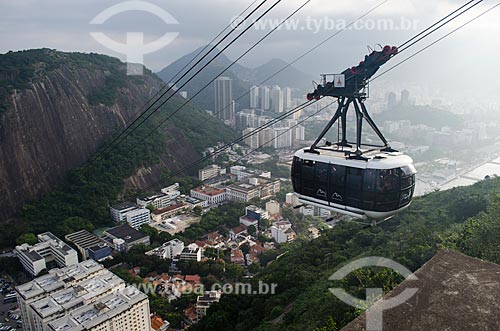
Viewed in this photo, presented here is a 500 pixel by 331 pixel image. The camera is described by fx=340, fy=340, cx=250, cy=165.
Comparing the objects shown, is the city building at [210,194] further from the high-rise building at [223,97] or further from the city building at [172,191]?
the high-rise building at [223,97]

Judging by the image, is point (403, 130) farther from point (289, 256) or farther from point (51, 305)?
point (51, 305)

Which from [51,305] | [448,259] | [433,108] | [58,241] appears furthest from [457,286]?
[433,108]

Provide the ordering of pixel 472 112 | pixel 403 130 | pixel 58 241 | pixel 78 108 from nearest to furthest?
pixel 58 241 < pixel 78 108 < pixel 403 130 < pixel 472 112

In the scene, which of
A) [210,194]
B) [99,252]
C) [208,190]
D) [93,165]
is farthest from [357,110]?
[93,165]

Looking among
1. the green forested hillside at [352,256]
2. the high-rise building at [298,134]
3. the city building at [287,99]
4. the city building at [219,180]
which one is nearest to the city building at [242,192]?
the city building at [219,180]

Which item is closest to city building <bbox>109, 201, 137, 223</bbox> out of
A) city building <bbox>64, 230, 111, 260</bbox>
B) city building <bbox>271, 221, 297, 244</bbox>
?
city building <bbox>64, 230, 111, 260</bbox>
